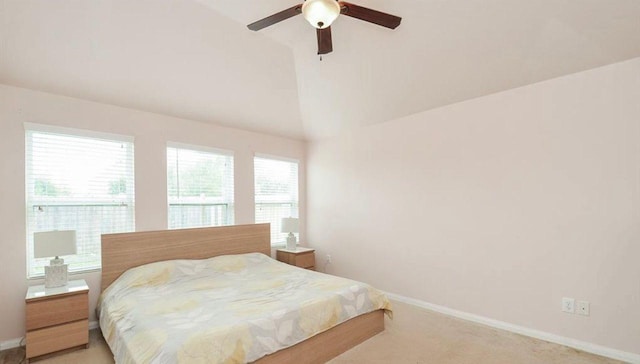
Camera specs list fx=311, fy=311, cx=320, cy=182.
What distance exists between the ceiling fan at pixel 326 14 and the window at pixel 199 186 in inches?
91.5

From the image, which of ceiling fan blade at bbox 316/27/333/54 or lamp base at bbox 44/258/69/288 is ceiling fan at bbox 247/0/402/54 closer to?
ceiling fan blade at bbox 316/27/333/54

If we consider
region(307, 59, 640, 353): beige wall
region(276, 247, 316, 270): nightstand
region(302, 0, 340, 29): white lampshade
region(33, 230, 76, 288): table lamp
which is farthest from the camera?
region(276, 247, 316, 270): nightstand

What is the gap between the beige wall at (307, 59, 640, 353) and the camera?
2600 millimetres

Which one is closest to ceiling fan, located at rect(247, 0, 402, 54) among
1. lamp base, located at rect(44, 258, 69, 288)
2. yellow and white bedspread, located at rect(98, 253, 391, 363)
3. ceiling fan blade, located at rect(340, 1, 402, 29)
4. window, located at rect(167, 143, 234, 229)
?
ceiling fan blade, located at rect(340, 1, 402, 29)

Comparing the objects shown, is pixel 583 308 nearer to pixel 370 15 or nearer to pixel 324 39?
pixel 370 15

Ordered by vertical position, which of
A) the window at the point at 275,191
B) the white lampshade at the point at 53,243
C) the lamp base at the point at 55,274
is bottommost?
the lamp base at the point at 55,274

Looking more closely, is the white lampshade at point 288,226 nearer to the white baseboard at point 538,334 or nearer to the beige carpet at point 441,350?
the white baseboard at point 538,334

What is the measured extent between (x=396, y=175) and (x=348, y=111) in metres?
1.12

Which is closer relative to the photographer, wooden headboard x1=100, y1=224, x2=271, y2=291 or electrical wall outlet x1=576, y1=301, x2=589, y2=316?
electrical wall outlet x1=576, y1=301, x2=589, y2=316

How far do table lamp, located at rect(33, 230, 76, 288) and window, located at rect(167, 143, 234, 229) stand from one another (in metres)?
1.14

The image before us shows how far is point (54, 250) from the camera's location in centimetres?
275

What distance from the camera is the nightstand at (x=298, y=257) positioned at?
4.55 m

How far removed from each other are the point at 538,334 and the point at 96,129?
16.1ft

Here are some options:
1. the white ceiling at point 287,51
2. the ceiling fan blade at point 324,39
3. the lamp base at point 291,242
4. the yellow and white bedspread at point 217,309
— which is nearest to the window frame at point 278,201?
the lamp base at point 291,242
